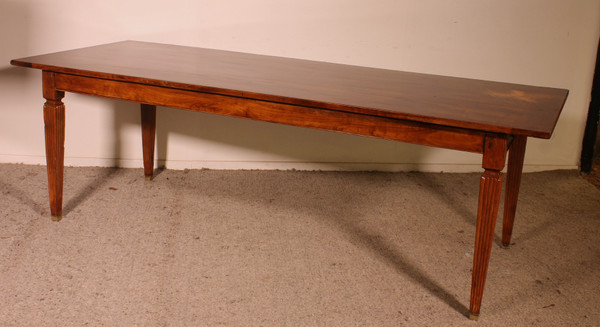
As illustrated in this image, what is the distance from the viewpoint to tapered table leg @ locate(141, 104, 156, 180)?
2605mm

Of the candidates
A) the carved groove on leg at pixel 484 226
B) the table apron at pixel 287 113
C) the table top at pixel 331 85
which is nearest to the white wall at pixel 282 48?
the table top at pixel 331 85

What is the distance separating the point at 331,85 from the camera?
1963 millimetres

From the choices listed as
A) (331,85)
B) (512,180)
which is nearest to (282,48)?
(331,85)

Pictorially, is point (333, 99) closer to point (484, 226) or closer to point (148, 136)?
point (484, 226)

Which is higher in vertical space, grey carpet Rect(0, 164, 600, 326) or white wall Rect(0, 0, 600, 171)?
white wall Rect(0, 0, 600, 171)

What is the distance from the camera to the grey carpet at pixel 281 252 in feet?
5.95

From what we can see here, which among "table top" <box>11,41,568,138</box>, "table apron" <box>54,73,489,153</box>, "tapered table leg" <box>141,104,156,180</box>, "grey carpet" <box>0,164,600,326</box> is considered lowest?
"grey carpet" <box>0,164,600,326</box>

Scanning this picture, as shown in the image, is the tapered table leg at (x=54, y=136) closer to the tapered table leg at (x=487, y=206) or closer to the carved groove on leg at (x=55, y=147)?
the carved groove on leg at (x=55, y=147)

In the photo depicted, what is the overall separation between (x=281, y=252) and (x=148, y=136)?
883 mm

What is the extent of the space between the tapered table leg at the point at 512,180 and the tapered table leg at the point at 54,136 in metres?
1.51

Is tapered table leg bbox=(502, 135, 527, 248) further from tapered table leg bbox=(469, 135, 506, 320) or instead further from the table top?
tapered table leg bbox=(469, 135, 506, 320)

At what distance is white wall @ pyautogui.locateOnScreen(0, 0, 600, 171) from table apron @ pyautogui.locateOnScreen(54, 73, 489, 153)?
712mm

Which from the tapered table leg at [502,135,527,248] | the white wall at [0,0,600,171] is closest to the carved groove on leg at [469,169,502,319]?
the tapered table leg at [502,135,527,248]

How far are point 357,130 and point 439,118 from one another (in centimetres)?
23
